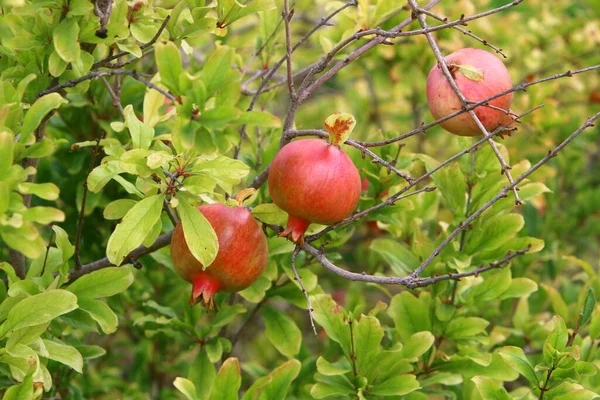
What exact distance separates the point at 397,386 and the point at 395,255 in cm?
37

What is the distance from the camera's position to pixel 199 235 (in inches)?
48.1

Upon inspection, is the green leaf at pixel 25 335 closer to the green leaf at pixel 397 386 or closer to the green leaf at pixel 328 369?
the green leaf at pixel 328 369

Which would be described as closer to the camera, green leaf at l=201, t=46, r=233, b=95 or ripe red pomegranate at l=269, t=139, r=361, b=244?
green leaf at l=201, t=46, r=233, b=95

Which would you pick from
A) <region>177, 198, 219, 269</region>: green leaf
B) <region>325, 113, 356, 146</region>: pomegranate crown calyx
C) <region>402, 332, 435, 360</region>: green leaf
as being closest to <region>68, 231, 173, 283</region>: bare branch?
<region>177, 198, 219, 269</region>: green leaf

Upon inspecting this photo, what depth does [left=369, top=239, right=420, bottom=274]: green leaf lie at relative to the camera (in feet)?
5.63

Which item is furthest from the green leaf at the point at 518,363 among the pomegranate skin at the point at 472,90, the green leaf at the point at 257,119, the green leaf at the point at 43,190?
the green leaf at the point at 43,190

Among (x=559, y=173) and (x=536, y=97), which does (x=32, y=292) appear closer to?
(x=536, y=97)

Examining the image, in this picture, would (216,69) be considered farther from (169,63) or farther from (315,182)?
(315,182)

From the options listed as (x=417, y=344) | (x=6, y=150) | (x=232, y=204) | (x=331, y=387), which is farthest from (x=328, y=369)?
(x=6, y=150)

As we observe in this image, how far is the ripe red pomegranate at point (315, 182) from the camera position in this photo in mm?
1204

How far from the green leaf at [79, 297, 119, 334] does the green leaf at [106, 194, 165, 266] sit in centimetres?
20

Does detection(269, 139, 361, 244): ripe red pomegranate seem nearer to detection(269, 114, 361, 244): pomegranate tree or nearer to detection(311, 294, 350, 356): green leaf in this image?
detection(269, 114, 361, 244): pomegranate tree

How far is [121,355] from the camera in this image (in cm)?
232

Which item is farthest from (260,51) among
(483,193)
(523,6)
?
(523,6)
